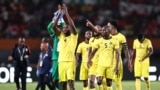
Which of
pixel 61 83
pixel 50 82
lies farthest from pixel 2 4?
pixel 61 83

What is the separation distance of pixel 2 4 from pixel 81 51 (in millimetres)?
15818

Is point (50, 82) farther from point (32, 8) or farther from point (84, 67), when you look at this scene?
point (32, 8)

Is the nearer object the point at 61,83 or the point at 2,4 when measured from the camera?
the point at 61,83

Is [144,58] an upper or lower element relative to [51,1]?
lower

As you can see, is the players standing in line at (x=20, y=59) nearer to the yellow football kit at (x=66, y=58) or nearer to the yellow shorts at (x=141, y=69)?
the yellow shorts at (x=141, y=69)

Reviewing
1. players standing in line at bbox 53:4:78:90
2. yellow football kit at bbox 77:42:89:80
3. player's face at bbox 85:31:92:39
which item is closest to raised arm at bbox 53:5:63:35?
players standing in line at bbox 53:4:78:90

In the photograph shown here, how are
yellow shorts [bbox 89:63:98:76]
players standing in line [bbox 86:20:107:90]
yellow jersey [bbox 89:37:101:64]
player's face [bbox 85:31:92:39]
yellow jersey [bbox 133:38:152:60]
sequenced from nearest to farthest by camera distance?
yellow jersey [bbox 89:37:101:64] → players standing in line [bbox 86:20:107:90] → yellow shorts [bbox 89:63:98:76] → player's face [bbox 85:31:92:39] → yellow jersey [bbox 133:38:152:60]

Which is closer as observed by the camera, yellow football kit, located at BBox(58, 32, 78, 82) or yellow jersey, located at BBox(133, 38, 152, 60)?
yellow football kit, located at BBox(58, 32, 78, 82)

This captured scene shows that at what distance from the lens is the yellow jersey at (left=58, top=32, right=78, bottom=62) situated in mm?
18797

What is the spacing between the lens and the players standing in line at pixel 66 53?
1866 centimetres

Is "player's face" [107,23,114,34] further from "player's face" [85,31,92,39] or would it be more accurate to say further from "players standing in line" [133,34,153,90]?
"players standing in line" [133,34,153,90]

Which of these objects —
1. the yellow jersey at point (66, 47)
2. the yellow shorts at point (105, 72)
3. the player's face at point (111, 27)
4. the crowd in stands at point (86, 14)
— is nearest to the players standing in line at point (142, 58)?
the player's face at point (111, 27)

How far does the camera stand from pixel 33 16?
37781 millimetres

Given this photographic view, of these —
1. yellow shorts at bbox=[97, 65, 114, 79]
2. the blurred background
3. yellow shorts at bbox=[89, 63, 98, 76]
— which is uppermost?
the blurred background
